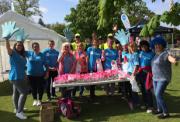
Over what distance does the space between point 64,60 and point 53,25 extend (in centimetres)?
8128

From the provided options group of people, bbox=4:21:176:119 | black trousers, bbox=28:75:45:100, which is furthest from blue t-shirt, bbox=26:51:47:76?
black trousers, bbox=28:75:45:100

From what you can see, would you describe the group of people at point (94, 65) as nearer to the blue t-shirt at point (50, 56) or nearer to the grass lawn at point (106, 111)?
the blue t-shirt at point (50, 56)

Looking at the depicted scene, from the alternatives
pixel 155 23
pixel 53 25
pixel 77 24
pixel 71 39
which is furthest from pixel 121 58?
pixel 53 25

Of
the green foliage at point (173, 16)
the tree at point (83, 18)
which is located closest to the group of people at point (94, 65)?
the green foliage at point (173, 16)

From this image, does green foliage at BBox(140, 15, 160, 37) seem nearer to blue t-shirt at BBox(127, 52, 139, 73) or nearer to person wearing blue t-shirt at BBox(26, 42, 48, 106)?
blue t-shirt at BBox(127, 52, 139, 73)

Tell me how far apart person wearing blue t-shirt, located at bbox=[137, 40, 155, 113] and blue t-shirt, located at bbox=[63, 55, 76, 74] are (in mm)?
1659

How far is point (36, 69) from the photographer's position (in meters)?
9.11

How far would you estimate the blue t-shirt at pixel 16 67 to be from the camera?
308 inches

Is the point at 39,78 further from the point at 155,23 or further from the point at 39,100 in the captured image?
the point at 155,23

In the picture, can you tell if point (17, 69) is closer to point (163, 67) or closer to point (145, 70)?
point (145, 70)

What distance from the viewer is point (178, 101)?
9.45 meters

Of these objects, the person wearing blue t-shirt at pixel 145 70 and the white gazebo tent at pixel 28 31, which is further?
the white gazebo tent at pixel 28 31

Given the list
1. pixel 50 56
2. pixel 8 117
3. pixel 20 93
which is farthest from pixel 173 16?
pixel 50 56

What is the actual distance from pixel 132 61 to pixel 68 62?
5.03 feet
